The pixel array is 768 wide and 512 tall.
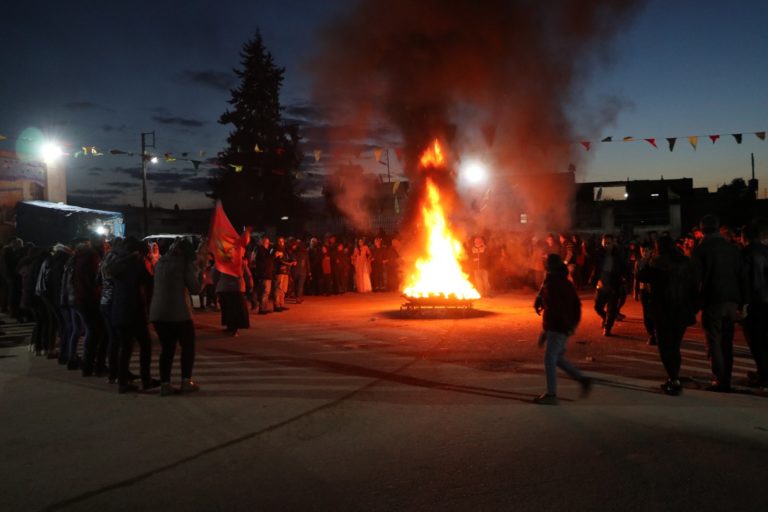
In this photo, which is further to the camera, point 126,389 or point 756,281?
point 126,389

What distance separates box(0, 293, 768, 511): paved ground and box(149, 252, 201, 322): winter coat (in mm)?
913

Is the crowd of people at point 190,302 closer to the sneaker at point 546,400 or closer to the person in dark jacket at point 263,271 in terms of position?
the sneaker at point 546,400

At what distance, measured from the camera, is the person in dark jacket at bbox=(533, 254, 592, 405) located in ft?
21.0

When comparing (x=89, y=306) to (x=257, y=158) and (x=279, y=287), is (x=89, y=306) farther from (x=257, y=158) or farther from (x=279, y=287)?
(x=257, y=158)

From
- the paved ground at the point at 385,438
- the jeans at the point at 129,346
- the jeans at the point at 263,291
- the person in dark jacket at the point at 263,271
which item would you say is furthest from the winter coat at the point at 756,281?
the jeans at the point at 263,291

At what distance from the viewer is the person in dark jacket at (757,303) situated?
700 cm

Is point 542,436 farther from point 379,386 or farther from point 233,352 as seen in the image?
point 233,352

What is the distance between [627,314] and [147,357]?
10391 millimetres

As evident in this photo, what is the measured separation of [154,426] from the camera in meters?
5.89

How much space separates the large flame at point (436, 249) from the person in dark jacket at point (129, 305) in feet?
30.4

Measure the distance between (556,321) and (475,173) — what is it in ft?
44.4

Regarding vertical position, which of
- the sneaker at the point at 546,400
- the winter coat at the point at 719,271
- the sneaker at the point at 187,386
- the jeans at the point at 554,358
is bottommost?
the sneaker at the point at 546,400

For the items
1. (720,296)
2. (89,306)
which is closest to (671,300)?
(720,296)

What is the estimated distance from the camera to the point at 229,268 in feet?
37.8
